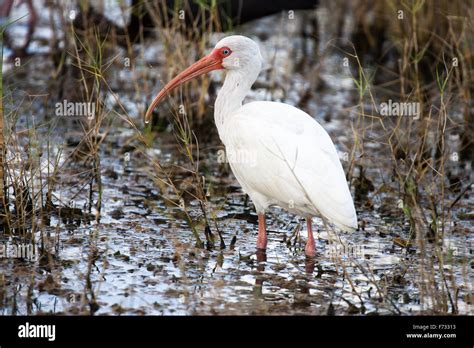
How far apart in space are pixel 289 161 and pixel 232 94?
2.57 feet

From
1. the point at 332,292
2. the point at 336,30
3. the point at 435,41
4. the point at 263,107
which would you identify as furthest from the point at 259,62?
the point at 336,30

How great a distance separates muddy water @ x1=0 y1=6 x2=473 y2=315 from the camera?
5.26 m

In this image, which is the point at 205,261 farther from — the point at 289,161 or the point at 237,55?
the point at 237,55

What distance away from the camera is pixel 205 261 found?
596 centimetres

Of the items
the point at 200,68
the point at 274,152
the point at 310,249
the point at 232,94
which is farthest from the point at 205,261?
the point at 200,68

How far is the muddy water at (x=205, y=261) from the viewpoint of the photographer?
5.26 metres

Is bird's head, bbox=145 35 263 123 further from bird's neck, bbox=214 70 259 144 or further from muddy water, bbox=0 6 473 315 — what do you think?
muddy water, bbox=0 6 473 315

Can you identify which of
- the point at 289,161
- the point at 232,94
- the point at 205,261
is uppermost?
the point at 232,94

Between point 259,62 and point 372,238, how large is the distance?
1.41 m

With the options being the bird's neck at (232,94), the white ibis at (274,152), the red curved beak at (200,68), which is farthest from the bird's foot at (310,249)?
the red curved beak at (200,68)

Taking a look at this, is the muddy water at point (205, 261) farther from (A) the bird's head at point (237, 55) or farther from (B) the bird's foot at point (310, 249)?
(A) the bird's head at point (237, 55)
